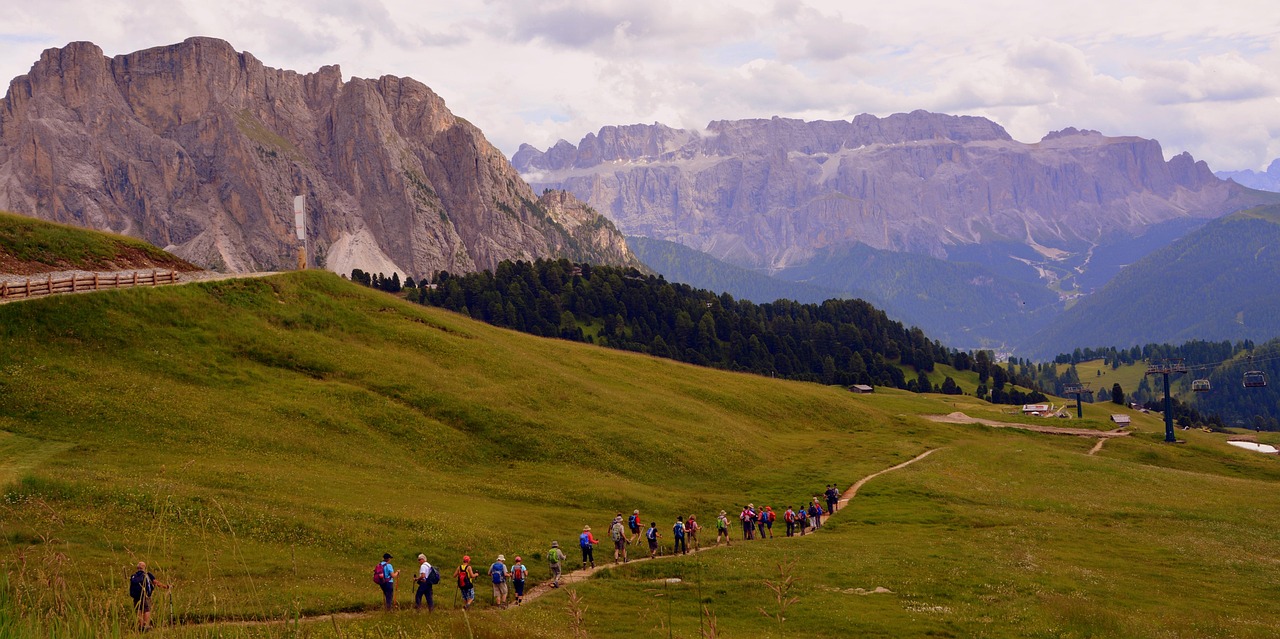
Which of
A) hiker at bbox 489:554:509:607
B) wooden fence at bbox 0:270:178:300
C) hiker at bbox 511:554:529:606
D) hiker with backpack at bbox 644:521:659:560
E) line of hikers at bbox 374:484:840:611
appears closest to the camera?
line of hikers at bbox 374:484:840:611

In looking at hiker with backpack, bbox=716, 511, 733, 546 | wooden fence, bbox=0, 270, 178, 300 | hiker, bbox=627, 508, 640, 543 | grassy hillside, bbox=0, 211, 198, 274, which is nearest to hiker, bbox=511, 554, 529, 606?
hiker, bbox=627, 508, 640, 543

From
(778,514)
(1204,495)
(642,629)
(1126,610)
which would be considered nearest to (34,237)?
(778,514)

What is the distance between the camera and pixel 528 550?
165 feet

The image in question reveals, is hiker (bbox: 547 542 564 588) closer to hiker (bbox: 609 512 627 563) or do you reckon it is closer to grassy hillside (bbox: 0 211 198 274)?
hiker (bbox: 609 512 627 563)

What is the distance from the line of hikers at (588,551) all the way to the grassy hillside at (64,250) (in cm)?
5831

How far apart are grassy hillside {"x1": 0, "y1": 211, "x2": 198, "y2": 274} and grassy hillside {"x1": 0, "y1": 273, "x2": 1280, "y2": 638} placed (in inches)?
471

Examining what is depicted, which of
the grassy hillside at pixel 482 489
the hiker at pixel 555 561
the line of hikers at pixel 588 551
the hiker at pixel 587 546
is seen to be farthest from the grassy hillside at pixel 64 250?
the hiker at pixel 555 561

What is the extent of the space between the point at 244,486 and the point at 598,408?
4216cm

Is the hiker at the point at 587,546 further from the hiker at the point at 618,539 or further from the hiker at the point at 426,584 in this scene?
the hiker at the point at 426,584

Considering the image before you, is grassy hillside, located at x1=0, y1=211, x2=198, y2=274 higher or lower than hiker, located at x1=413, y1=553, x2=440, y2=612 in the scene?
higher

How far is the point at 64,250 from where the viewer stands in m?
86.6

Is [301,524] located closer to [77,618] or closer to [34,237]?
[77,618]

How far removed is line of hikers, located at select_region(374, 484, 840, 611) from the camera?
36.8 meters

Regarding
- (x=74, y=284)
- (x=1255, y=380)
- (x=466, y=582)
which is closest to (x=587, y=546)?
(x=466, y=582)
